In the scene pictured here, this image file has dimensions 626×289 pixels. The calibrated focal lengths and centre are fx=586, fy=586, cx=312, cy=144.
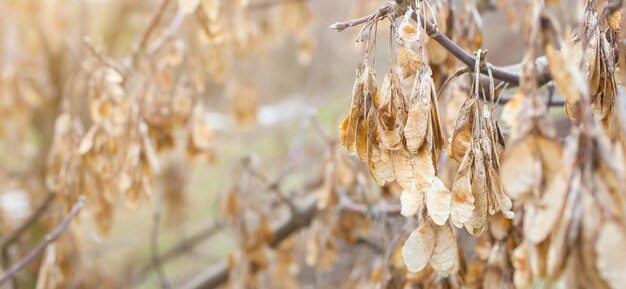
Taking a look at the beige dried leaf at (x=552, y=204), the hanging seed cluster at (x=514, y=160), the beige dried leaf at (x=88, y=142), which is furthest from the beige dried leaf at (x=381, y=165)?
the beige dried leaf at (x=88, y=142)

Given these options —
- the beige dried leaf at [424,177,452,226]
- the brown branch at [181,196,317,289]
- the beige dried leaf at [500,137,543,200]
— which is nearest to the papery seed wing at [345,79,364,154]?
the beige dried leaf at [424,177,452,226]

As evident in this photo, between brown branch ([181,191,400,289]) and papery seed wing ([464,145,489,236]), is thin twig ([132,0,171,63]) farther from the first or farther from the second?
papery seed wing ([464,145,489,236])

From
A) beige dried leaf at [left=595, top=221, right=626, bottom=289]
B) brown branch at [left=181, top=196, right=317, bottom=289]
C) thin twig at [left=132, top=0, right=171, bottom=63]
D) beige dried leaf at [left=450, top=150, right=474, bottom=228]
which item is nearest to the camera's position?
beige dried leaf at [left=595, top=221, right=626, bottom=289]

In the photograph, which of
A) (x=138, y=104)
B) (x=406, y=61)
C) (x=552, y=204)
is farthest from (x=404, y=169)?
(x=138, y=104)

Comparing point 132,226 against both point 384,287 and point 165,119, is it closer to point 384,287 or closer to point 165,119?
point 165,119

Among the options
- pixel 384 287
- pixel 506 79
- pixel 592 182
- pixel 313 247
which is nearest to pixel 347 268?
pixel 313 247

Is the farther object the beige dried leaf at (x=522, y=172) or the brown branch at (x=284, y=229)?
the brown branch at (x=284, y=229)

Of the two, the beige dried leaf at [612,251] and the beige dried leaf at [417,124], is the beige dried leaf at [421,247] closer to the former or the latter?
the beige dried leaf at [417,124]

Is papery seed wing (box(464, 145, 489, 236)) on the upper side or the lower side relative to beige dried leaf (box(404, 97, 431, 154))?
lower
